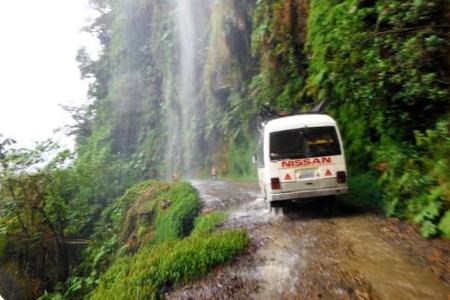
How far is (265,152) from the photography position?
26.5 ft

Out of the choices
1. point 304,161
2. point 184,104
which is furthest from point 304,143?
point 184,104

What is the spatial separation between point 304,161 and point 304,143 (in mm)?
396

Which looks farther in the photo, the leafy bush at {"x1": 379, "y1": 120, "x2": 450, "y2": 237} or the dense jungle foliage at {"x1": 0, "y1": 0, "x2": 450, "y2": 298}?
the dense jungle foliage at {"x1": 0, "y1": 0, "x2": 450, "y2": 298}

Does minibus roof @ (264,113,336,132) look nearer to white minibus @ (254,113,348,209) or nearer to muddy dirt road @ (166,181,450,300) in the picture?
white minibus @ (254,113,348,209)

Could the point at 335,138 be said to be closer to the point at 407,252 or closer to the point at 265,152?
the point at 265,152

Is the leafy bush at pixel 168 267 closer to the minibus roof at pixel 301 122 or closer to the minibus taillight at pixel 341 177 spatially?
the minibus taillight at pixel 341 177

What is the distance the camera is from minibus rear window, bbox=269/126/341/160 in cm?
781

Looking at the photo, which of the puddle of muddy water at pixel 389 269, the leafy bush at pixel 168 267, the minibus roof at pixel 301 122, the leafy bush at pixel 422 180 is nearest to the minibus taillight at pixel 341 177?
the leafy bush at pixel 422 180

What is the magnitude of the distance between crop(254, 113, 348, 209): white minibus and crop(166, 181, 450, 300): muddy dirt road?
0.72 m

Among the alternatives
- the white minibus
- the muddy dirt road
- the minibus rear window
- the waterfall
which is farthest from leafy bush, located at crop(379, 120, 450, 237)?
the waterfall

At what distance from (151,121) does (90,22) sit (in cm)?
1398

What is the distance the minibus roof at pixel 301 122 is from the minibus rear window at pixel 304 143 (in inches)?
3.4

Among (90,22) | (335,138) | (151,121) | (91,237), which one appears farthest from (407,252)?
(90,22)

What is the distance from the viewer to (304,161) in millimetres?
7762
